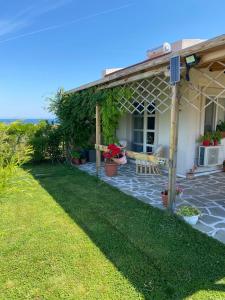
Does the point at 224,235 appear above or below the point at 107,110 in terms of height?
below

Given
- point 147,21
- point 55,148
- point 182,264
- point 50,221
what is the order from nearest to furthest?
point 182,264, point 50,221, point 55,148, point 147,21

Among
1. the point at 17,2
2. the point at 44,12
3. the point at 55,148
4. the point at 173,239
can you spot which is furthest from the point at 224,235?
the point at 44,12

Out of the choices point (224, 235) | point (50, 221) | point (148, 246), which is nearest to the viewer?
point (148, 246)

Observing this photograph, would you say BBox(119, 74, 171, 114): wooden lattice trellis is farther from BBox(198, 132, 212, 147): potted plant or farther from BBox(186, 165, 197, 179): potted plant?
BBox(186, 165, 197, 179): potted plant

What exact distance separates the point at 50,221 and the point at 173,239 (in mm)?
2037

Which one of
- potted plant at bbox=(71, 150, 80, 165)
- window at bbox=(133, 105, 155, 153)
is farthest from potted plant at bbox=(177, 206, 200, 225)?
potted plant at bbox=(71, 150, 80, 165)

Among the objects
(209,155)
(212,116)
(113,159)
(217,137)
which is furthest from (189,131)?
(113,159)

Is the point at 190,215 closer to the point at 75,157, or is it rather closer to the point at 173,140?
the point at 173,140

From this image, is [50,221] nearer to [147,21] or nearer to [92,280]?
[92,280]

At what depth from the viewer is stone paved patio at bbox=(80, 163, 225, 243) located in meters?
3.70

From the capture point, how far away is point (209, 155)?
6473 mm

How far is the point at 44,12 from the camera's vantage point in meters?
9.48

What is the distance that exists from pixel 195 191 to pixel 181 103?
2.36 metres

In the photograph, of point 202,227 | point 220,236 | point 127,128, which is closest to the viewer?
point 220,236
